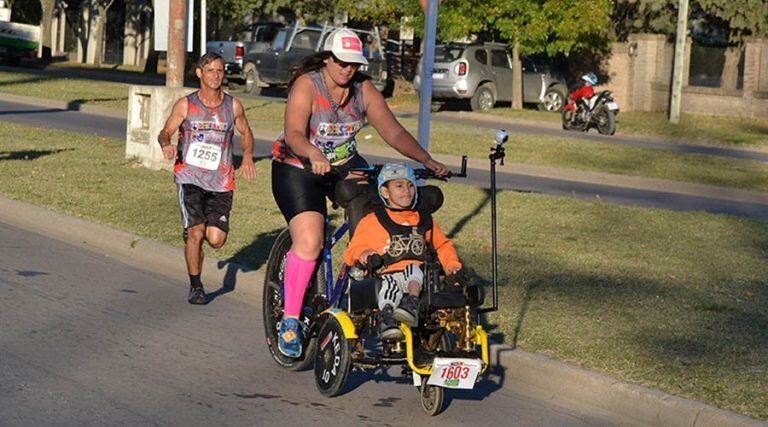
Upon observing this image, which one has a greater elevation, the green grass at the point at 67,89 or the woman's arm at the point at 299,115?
the woman's arm at the point at 299,115

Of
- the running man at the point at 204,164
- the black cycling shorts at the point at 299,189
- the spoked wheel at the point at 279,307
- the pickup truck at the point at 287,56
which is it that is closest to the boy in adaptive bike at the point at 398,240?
the black cycling shorts at the point at 299,189

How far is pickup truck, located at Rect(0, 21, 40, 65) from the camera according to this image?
51188 millimetres

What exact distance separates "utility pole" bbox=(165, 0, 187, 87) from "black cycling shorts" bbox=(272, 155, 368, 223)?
10.9m

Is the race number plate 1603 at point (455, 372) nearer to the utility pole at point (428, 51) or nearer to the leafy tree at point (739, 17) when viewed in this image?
the utility pole at point (428, 51)

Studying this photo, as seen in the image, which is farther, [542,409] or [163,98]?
[163,98]

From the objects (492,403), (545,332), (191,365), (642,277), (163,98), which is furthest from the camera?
(163,98)

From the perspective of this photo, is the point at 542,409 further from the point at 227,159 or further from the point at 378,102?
the point at 227,159

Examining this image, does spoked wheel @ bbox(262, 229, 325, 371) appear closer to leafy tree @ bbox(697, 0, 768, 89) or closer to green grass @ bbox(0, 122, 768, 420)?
green grass @ bbox(0, 122, 768, 420)

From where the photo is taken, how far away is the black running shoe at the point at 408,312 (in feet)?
22.7

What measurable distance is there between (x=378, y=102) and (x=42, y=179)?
8.93 metres

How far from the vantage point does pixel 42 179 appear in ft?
52.7

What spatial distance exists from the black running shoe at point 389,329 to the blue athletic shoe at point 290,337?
3.06 ft

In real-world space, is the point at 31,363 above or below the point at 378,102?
below

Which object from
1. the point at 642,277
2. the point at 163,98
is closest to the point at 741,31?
the point at 163,98
